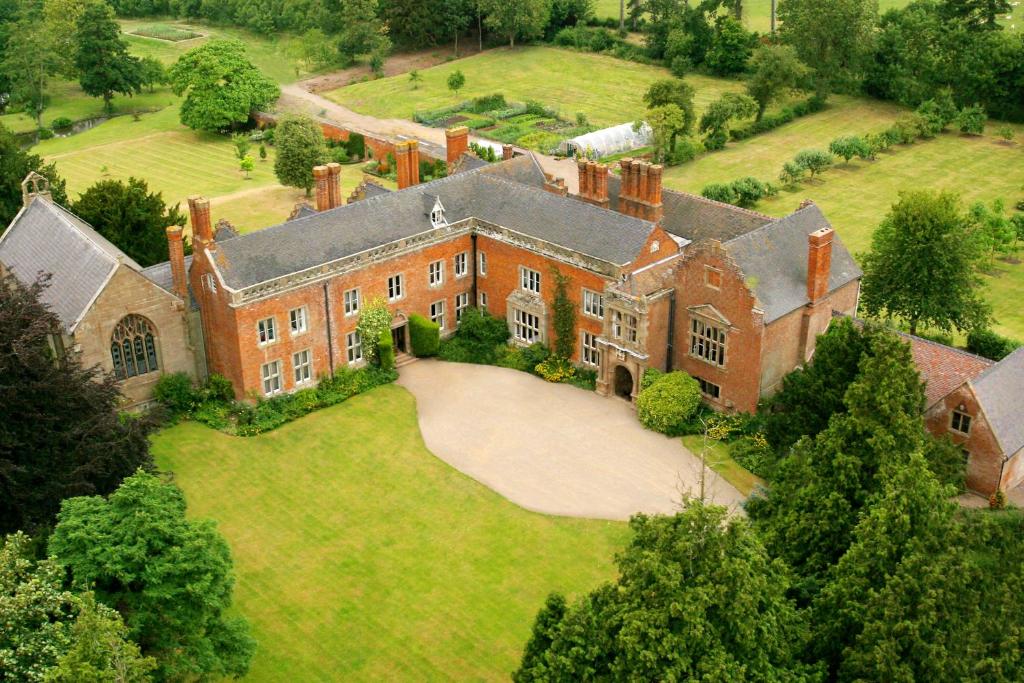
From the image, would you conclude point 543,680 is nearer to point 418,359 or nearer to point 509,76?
point 418,359

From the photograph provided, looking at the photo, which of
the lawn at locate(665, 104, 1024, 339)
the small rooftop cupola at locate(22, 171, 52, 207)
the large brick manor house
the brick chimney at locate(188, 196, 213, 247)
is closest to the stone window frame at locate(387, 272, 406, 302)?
the large brick manor house

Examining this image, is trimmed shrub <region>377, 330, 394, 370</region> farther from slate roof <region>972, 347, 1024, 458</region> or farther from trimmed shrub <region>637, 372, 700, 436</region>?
slate roof <region>972, 347, 1024, 458</region>

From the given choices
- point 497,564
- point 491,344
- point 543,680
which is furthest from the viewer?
point 491,344

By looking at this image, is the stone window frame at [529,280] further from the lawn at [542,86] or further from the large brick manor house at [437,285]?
the lawn at [542,86]

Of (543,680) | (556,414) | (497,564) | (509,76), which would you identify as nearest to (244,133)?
(509,76)

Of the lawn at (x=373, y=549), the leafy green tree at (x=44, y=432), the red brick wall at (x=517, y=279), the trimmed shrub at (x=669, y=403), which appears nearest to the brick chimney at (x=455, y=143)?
the red brick wall at (x=517, y=279)

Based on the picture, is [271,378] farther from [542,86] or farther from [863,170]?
[542,86]
